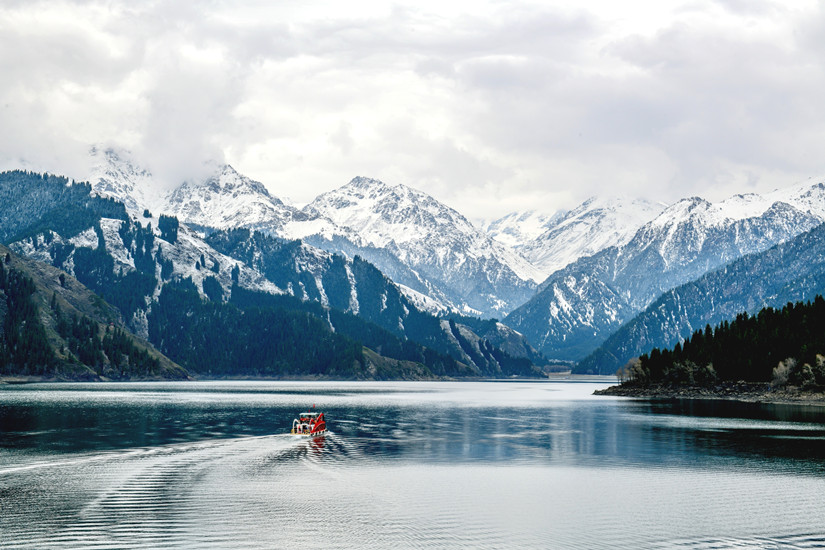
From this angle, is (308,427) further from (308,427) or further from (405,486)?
(405,486)

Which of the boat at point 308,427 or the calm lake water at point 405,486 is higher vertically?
the boat at point 308,427

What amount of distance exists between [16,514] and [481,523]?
3107cm

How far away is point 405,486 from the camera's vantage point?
7788 cm

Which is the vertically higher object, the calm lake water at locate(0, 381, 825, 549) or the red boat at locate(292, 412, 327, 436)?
the red boat at locate(292, 412, 327, 436)

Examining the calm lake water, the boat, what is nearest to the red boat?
the boat

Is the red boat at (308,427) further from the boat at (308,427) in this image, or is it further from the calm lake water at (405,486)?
the calm lake water at (405,486)

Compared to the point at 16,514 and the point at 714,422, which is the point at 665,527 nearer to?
the point at 16,514

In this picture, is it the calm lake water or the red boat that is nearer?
the calm lake water

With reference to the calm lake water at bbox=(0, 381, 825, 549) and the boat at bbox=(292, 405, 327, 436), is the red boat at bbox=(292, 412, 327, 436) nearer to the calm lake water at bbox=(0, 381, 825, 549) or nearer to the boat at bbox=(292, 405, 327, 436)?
the boat at bbox=(292, 405, 327, 436)

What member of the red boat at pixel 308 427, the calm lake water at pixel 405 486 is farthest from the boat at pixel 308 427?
the calm lake water at pixel 405 486

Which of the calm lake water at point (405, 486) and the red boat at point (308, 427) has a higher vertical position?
the red boat at point (308, 427)

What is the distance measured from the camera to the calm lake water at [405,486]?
189ft

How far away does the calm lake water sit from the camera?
189 feet

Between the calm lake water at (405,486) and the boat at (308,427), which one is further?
the boat at (308,427)
